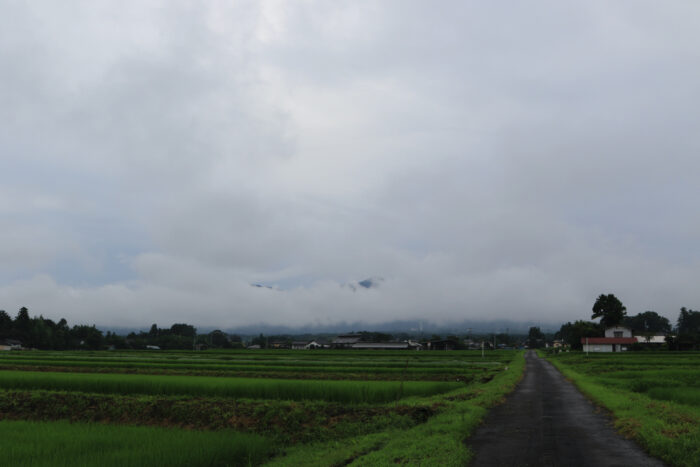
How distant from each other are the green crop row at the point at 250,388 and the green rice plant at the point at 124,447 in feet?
31.3

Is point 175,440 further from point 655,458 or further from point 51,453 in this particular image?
point 655,458

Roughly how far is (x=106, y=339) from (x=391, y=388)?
150 m

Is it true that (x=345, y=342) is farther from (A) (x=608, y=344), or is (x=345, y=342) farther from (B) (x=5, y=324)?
(B) (x=5, y=324)

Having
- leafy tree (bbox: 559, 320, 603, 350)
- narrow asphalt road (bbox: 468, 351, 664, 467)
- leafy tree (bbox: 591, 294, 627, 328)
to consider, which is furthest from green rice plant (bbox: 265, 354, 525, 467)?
leafy tree (bbox: 591, 294, 627, 328)

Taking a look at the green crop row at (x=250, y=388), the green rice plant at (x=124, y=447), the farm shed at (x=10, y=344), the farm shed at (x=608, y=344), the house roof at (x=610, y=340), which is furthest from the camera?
the farm shed at (x=10, y=344)

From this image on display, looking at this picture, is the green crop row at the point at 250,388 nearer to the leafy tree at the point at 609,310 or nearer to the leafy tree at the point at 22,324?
the leafy tree at the point at 609,310

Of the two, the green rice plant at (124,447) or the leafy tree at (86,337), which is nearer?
the green rice plant at (124,447)

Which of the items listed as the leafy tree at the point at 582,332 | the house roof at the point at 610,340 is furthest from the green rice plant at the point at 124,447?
the leafy tree at the point at 582,332

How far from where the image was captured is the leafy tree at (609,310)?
5167 inches

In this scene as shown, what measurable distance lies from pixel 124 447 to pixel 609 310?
140090 millimetres

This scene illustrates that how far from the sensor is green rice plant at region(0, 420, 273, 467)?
44.2 ft

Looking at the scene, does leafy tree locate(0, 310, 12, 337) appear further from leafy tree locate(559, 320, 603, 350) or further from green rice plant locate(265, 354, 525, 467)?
green rice plant locate(265, 354, 525, 467)

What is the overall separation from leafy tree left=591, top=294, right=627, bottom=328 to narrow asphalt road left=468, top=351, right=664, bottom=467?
123186mm

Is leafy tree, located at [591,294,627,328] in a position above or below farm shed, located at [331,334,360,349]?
above
